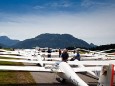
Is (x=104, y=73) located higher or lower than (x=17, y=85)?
higher

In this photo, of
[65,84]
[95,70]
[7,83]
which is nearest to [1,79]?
[7,83]

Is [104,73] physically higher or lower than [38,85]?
higher

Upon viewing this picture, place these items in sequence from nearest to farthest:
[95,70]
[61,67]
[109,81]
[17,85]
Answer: [109,81], [17,85], [61,67], [95,70]

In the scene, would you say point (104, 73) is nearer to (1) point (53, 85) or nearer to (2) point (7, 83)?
(1) point (53, 85)

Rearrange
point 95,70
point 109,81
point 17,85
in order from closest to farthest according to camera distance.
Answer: point 109,81 < point 17,85 < point 95,70

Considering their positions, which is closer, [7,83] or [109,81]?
[109,81]

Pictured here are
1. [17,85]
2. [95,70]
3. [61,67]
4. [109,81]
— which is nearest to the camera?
[109,81]

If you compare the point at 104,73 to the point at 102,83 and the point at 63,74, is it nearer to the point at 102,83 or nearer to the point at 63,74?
the point at 102,83

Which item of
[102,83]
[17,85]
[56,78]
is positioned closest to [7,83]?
[17,85]

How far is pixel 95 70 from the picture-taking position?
1947cm

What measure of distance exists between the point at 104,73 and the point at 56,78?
931 centimetres

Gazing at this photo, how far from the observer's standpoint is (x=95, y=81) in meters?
19.6

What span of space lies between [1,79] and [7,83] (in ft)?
5.48

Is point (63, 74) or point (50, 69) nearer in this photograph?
point (63, 74)
